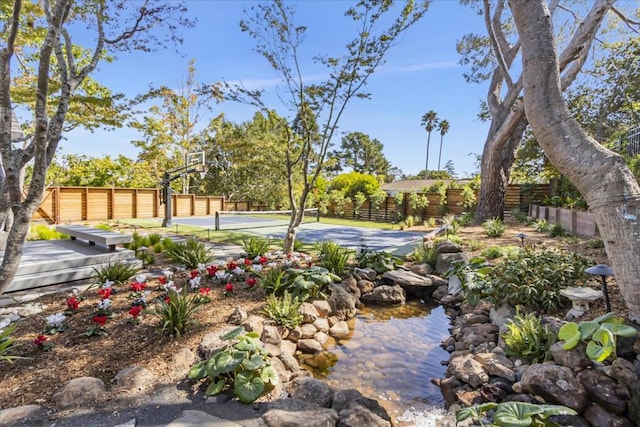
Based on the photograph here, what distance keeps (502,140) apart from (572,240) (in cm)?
463

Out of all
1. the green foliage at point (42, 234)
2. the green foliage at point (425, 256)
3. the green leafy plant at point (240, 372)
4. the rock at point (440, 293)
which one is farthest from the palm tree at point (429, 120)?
the green leafy plant at point (240, 372)

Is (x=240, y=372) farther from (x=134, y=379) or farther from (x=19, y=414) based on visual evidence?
(x=19, y=414)

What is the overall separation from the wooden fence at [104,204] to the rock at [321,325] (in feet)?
49.8

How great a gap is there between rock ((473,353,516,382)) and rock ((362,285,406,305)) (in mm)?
2459

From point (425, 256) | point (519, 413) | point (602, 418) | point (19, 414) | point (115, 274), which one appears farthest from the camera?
point (425, 256)

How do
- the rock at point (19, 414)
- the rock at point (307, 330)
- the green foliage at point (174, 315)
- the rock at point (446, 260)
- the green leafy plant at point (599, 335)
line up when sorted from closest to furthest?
the rock at point (19, 414) < the green leafy plant at point (599, 335) < the green foliage at point (174, 315) < the rock at point (307, 330) < the rock at point (446, 260)

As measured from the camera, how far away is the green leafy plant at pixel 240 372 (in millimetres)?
2580

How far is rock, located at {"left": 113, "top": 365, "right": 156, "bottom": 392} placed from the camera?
2.61m

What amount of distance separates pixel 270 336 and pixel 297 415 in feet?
4.26

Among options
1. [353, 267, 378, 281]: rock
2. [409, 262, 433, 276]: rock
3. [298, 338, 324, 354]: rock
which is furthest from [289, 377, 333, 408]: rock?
[409, 262, 433, 276]: rock

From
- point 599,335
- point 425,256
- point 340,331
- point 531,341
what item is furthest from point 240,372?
point 425,256

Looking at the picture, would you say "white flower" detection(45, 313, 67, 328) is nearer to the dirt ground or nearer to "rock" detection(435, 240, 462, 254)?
the dirt ground

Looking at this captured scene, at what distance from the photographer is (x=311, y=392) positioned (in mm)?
2822

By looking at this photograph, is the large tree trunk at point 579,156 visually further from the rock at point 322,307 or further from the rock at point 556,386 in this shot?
the rock at point 322,307
